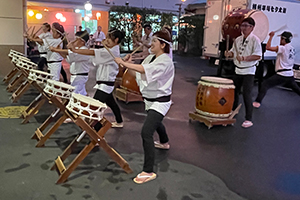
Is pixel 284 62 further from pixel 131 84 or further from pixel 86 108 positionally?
pixel 86 108

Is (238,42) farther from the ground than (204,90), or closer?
farther from the ground

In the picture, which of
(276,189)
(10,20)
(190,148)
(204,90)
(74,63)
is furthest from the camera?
(10,20)

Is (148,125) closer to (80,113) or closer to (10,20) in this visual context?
(80,113)

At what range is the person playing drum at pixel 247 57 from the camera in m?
4.57

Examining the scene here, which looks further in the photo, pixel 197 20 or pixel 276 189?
pixel 197 20

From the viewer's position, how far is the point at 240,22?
7078mm

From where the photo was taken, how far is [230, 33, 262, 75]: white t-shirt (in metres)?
4.58

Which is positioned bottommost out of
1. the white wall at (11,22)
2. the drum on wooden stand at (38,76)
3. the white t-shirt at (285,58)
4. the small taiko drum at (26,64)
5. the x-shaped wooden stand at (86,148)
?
the x-shaped wooden stand at (86,148)

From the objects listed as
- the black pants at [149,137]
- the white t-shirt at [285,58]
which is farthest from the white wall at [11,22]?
the black pants at [149,137]

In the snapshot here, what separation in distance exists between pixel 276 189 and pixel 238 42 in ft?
8.62

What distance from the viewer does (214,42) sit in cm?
886

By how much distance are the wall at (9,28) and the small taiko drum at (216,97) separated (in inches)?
253

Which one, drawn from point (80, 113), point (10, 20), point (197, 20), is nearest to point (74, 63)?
point (80, 113)

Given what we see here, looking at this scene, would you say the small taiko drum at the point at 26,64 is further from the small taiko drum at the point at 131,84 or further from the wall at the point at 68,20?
the wall at the point at 68,20
